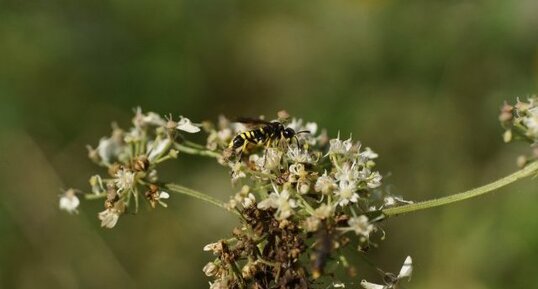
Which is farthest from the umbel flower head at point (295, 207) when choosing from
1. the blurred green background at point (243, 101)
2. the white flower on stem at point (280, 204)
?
the blurred green background at point (243, 101)

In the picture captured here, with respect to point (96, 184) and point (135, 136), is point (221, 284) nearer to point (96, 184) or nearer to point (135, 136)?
point (96, 184)

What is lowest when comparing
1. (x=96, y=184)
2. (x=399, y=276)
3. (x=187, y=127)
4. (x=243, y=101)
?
(x=399, y=276)

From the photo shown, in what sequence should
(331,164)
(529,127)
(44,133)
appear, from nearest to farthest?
(529,127) < (331,164) < (44,133)

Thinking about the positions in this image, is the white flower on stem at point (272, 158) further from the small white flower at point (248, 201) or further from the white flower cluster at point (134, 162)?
the white flower cluster at point (134, 162)

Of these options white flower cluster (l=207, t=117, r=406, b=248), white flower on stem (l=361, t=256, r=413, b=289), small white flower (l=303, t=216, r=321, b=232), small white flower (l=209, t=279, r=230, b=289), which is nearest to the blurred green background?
white flower on stem (l=361, t=256, r=413, b=289)

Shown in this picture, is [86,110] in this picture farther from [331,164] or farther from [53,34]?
[331,164]

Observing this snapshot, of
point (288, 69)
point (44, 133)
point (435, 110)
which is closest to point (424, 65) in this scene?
point (435, 110)

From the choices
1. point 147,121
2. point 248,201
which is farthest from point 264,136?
point 147,121
